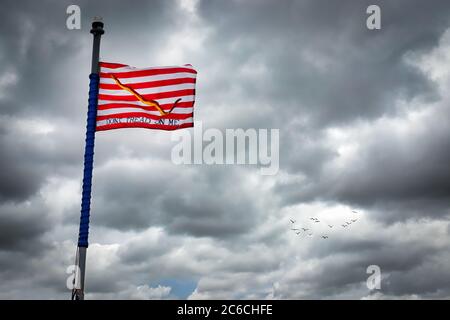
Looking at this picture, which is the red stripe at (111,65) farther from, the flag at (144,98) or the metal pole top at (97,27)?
the metal pole top at (97,27)

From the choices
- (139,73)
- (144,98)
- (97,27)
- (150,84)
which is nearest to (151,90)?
(150,84)

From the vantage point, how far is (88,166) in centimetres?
2561

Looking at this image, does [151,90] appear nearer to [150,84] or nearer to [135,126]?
[150,84]

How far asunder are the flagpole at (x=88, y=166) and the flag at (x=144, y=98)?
0.29 metres

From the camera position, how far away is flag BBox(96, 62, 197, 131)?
2647 centimetres

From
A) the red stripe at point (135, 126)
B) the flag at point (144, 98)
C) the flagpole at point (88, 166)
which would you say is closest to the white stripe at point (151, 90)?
the flag at point (144, 98)

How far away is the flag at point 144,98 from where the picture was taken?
26.5m

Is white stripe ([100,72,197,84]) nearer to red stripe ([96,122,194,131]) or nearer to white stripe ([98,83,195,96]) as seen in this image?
white stripe ([98,83,195,96])

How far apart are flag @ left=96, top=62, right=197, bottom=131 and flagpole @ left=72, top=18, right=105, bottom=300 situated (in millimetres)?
294

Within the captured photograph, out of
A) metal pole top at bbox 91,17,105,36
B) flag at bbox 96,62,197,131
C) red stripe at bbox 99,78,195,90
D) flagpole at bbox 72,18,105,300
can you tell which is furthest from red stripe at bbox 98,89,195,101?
metal pole top at bbox 91,17,105,36

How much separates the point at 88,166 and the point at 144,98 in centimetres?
410

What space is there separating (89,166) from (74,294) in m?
5.59
